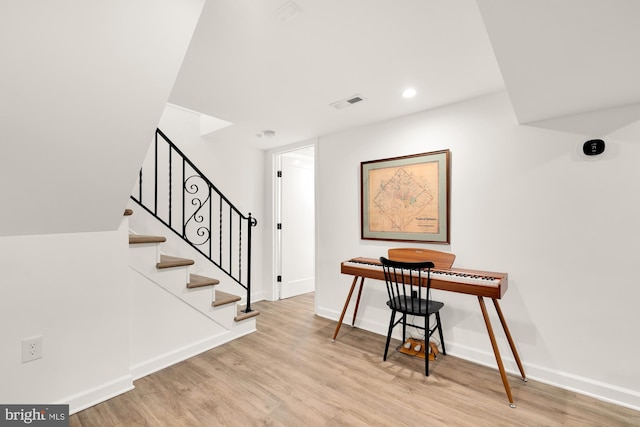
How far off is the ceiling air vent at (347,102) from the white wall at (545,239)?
0.65m

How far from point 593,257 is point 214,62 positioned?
9.68 ft

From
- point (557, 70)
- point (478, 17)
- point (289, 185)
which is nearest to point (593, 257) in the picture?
point (557, 70)

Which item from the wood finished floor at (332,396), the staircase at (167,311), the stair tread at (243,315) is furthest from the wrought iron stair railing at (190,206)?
the wood finished floor at (332,396)

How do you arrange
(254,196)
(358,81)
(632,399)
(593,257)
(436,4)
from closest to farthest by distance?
1. (436,4)
2. (632,399)
3. (593,257)
4. (358,81)
5. (254,196)

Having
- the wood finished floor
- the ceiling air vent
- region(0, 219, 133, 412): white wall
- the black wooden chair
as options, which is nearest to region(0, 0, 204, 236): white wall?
region(0, 219, 133, 412): white wall

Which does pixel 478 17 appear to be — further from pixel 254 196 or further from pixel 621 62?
pixel 254 196

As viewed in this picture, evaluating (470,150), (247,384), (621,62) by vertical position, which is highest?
(621,62)

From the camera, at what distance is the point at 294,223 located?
4406mm

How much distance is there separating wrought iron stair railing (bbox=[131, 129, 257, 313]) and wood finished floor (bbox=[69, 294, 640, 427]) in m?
0.89

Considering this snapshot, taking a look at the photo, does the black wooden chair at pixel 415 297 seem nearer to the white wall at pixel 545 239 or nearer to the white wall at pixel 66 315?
the white wall at pixel 545 239

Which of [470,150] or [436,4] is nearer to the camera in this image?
[436,4]

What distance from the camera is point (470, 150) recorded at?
248 centimetres

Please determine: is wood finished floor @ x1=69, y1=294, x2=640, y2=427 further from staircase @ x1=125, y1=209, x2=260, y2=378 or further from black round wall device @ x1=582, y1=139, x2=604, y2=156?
black round wall device @ x1=582, y1=139, x2=604, y2=156

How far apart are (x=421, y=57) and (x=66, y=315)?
284 cm
